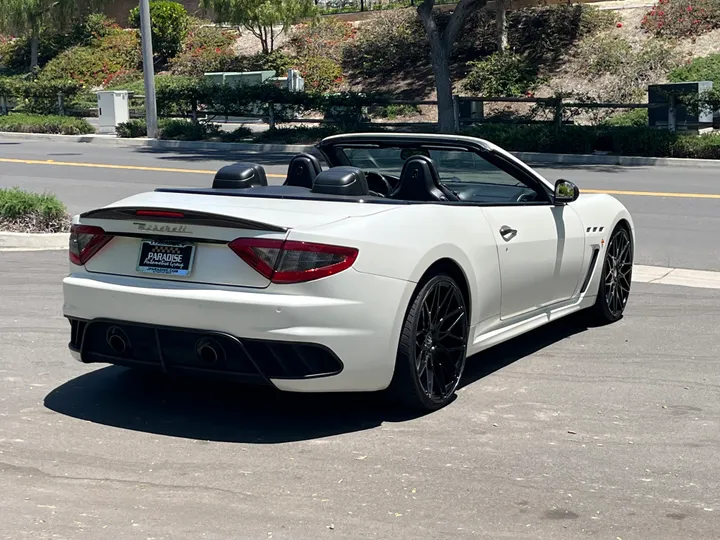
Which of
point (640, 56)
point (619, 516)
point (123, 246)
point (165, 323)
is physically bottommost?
point (619, 516)

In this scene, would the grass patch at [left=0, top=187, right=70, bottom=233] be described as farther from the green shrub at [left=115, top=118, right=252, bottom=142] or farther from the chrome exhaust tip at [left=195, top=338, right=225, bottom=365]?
the green shrub at [left=115, top=118, right=252, bottom=142]

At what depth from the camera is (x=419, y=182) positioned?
20.9 feet

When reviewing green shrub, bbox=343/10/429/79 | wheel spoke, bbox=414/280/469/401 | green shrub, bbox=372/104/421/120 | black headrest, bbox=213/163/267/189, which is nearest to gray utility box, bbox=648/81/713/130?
green shrub, bbox=372/104/421/120

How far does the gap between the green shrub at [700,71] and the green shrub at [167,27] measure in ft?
87.3

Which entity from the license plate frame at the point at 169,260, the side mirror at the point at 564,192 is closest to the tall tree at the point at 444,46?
the side mirror at the point at 564,192

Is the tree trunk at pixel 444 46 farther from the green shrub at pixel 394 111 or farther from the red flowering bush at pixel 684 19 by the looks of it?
the red flowering bush at pixel 684 19

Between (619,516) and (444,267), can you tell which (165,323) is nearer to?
(444,267)

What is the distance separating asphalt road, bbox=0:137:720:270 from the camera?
12445 mm

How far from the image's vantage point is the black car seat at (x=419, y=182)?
6359 mm

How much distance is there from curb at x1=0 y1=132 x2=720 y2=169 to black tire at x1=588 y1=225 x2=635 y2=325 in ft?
41.1

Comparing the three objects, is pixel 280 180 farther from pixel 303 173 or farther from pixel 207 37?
pixel 207 37

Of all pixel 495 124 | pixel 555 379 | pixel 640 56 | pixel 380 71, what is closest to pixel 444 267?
pixel 555 379

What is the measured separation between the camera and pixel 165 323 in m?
5.42

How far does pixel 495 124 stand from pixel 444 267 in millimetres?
22203
